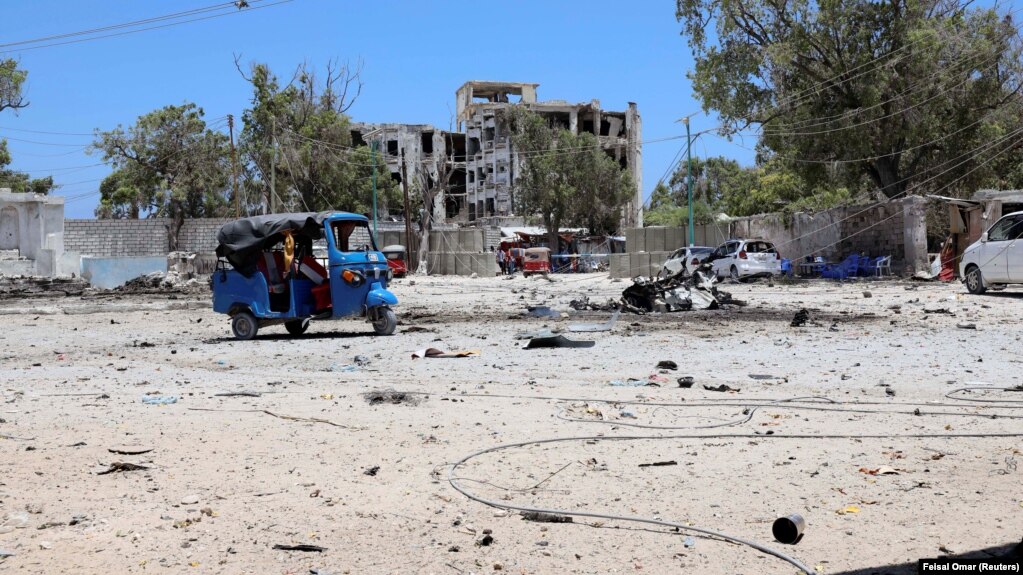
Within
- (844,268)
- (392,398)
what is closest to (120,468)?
(392,398)

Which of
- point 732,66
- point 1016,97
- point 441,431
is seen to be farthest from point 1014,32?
point 441,431

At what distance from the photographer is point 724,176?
8900 cm

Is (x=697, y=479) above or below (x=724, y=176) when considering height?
below

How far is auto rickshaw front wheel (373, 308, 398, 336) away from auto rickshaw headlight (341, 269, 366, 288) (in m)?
0.57

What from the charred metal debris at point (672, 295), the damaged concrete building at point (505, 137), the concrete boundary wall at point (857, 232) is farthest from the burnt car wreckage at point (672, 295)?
the damaged concrete building at point (505, 137)

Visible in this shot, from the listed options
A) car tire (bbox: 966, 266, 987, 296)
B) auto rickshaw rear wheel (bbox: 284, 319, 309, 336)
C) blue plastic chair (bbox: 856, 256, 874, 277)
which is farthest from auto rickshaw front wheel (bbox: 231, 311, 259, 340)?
blue plastic chair (bbox: 856, 256, 874, 277)

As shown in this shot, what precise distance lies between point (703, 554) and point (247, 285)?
11896 mm

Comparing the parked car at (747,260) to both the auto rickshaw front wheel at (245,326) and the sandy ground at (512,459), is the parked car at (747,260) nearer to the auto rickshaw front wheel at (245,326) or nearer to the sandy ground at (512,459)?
the sandy ground at (512,459)

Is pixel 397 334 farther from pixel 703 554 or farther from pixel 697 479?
pixel 703 554

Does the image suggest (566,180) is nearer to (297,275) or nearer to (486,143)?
(486,143)

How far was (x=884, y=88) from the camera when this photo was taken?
3103cm

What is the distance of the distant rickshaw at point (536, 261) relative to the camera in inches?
1838

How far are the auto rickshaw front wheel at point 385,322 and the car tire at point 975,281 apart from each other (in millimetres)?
13672

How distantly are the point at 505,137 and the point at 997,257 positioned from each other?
62.0 metres
